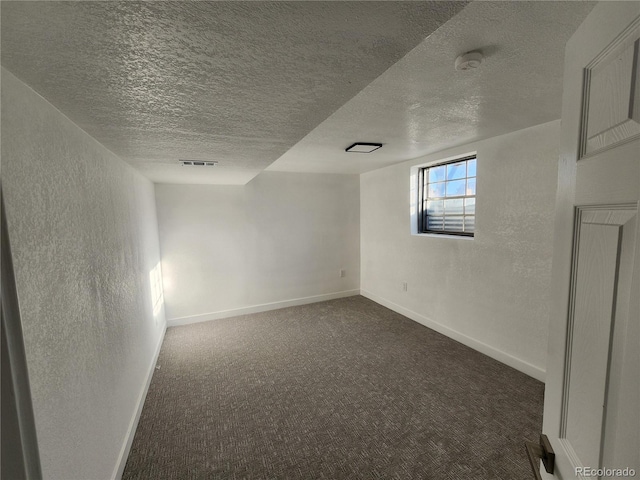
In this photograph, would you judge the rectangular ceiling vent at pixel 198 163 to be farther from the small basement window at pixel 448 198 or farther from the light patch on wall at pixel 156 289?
the small basement window at pixel 448 198

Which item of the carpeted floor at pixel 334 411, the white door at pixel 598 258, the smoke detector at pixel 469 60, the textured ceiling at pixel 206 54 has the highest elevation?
the smoke detector at pixel 469 60

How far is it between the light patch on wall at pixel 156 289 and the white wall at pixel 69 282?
3.69 feet

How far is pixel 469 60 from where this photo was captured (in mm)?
1241

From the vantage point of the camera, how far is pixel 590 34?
1.93 ft

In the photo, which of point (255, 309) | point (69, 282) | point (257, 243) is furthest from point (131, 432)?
point (257, 243)

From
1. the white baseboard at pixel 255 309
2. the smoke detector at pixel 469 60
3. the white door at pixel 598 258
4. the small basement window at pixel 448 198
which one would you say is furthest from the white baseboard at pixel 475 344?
the smoke detector at pixel 469 60

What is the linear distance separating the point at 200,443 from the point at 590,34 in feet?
8.55

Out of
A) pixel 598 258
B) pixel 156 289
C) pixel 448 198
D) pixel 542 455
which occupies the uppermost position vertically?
pixel 448 198

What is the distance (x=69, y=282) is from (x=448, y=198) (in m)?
3.61

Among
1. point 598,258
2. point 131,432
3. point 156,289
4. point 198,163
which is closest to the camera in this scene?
point 598,258

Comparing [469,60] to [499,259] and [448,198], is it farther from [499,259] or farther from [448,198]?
[448,198]

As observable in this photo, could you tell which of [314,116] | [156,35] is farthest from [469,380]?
[156,35]

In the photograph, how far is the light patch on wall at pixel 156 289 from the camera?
10.2 ft

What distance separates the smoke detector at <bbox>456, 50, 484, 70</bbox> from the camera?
1226 mm
